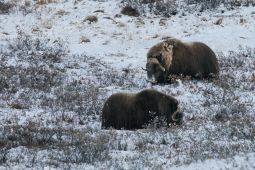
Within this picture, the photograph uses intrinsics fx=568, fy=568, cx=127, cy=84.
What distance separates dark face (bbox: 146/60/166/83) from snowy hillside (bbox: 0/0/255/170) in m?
0.35

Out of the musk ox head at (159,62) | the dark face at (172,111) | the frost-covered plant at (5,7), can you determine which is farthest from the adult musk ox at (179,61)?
the frost-covered plant at (5,7)

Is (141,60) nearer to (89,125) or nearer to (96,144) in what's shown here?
(89,125)

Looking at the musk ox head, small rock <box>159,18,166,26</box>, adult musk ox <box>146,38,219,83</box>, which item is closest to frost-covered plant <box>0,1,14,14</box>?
small rock <box>159,18,166,26</box>

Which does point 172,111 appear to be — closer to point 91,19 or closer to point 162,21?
point 162,21

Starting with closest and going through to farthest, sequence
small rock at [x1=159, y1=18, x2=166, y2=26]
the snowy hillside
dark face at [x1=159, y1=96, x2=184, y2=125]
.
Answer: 1. the snowy hillside
2. dark face at [x1=159, y1=96, x2=184, y2=125]
3. small rock at [x1=159, y1=18, x2=166, y2=26]

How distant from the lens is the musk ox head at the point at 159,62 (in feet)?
52.1

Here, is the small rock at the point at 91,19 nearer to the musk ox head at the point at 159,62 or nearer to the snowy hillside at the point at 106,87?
the snowy hillside at the point at 106,87

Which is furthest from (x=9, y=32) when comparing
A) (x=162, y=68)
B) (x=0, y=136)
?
(x=0, y=136)

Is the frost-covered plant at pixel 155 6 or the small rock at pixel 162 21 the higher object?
the frost-covered plant at pixel 155 6

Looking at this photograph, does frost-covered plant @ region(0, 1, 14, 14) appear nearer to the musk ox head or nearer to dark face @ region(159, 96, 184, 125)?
the musk ox head

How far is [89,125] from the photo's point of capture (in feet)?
40.3

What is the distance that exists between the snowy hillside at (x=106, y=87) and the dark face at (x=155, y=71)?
1.16 feet

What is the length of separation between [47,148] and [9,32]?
14.7 m

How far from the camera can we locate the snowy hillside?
29.0 feet
